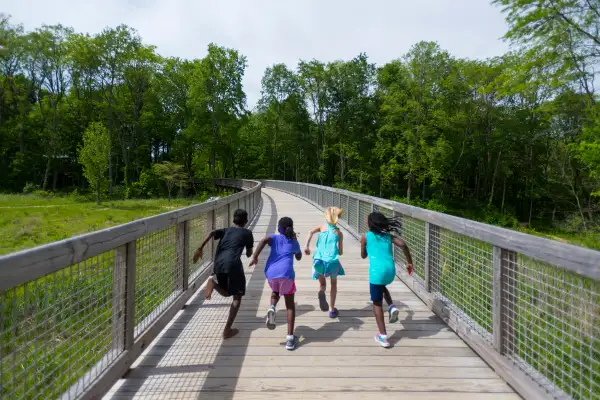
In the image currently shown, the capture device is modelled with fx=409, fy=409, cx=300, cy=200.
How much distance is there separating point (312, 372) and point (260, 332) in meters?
0.98

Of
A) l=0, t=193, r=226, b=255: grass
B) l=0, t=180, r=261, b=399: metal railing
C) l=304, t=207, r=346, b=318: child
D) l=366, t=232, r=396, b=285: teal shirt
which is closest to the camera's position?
l=0, t=180, r=261, b=399: metal railing

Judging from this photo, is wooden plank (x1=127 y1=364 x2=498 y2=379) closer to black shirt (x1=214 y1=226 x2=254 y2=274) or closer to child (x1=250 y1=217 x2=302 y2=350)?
child (x1=250 y1=217 x2=302 y2=350)

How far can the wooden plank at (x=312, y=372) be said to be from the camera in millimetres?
3100

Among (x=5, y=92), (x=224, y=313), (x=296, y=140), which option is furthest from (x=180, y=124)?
(x=224, y=313)

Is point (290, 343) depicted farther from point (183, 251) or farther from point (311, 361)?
point (183, 251)

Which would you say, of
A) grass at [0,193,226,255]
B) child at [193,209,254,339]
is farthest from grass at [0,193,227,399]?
grass at [0,193,226,255]

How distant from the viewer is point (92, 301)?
2941 millimetres

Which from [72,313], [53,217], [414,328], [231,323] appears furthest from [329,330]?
[53,217]

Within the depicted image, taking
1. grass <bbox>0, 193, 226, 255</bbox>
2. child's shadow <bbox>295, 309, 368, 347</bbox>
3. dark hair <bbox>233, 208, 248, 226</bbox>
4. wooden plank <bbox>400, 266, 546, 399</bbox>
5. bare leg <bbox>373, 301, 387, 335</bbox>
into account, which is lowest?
grass <bbox>0, 193, 226, 255</bbox>

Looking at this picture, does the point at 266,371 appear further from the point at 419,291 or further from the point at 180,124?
the point at 180,124

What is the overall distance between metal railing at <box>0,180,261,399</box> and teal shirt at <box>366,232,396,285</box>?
6.59ft

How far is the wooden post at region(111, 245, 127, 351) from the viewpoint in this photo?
3.03 m

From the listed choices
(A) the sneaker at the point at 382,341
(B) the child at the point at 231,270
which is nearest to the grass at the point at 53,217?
(B) the child at the point at 231,270

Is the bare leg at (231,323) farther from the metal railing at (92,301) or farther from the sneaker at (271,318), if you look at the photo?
the metal railing at (92,301)
